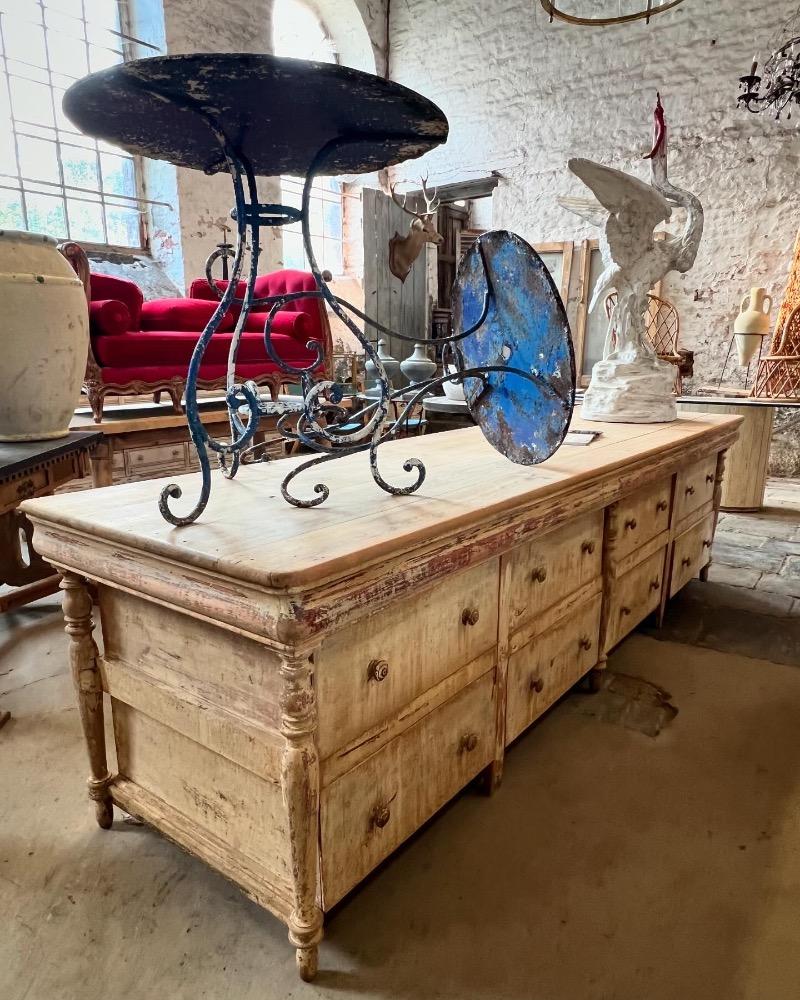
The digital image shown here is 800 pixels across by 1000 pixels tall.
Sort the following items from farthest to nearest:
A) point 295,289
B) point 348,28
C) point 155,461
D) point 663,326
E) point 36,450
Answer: point 348,28, point 663,326, point 295,289, point 155,461, point 36,450

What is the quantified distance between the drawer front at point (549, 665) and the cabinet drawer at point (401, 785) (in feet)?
0.35

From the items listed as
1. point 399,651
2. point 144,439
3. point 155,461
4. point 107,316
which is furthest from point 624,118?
point 399,651

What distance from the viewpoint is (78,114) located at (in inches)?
43.2

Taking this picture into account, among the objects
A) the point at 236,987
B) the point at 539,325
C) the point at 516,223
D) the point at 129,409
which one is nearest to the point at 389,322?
the point at 516,223

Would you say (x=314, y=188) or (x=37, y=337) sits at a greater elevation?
(x=314, y=188)

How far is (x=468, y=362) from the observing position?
174 centimetres

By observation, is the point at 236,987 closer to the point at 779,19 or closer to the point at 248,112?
the point at 248,112

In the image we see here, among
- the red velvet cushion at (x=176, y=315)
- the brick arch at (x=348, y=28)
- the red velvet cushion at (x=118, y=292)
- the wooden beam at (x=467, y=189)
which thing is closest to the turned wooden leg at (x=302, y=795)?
the red velvet cushion at (x=118, y=292)

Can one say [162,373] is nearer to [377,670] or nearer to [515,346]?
[515,346]

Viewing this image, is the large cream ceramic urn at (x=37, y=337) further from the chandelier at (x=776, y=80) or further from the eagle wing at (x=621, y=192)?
the chandelier at (x=776, y=80)

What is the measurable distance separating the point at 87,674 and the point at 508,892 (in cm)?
94

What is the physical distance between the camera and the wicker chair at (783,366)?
15.6ft

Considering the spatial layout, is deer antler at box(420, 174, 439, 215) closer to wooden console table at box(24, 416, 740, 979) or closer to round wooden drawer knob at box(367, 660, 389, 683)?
wooden console table at box(24, 416, 740, 979)

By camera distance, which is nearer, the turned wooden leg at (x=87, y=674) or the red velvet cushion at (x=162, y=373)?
the turned wooden leg at (x=87, y=674)
